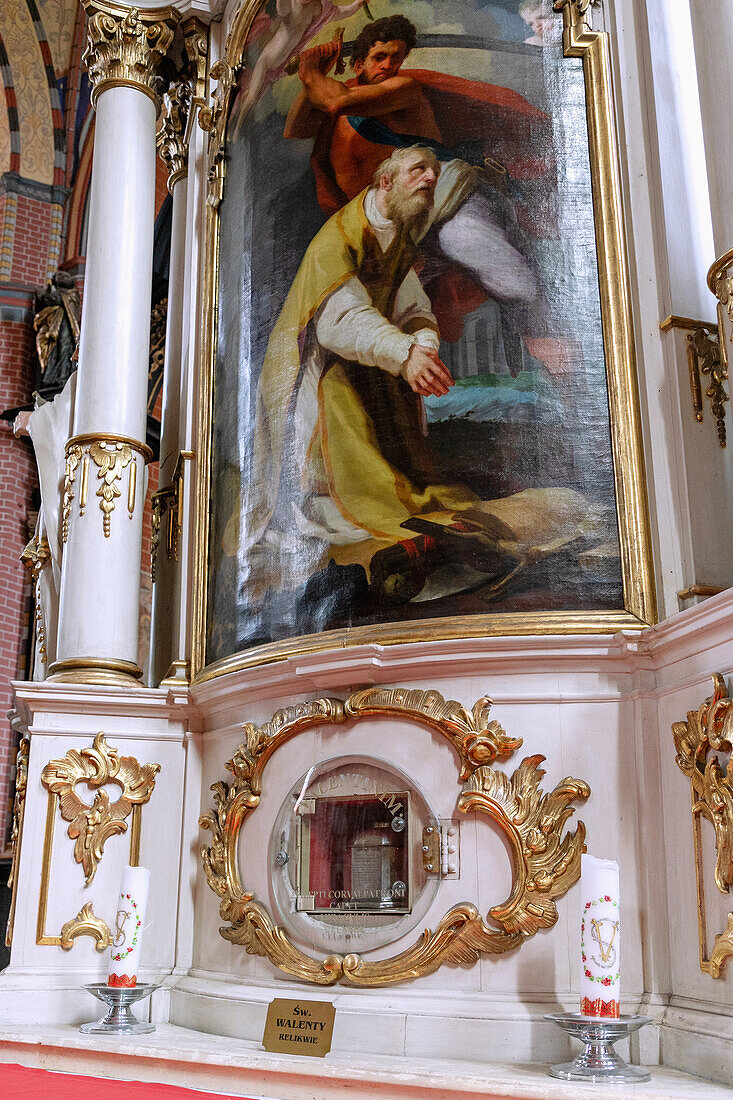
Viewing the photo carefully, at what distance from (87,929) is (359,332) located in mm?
2705

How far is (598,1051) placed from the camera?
3.34m

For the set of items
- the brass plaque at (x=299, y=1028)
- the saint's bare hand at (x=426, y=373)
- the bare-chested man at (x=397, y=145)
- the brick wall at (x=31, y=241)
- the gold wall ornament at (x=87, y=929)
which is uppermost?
the brick wall at (x=31, y=241)

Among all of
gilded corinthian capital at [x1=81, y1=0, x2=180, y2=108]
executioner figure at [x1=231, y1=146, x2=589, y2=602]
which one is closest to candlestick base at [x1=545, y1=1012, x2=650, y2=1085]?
executioner figure at [x1=231, y1=146, x2=589, y2=602]

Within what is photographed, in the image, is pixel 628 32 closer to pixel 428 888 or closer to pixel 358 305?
pixel 358 305

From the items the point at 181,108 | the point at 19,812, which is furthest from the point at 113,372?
the point at 19,812

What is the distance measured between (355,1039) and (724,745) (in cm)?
163

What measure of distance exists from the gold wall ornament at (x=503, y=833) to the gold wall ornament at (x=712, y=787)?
41cm

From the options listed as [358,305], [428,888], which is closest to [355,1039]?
[428,888]

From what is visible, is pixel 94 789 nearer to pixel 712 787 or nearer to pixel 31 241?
pixel 712 787

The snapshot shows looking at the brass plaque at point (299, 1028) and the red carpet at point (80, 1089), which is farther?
the brass plaque at point (299, 1028)

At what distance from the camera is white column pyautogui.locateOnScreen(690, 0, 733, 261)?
12.8ft

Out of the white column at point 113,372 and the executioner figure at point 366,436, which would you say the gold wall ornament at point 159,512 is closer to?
the white column at point 113,372

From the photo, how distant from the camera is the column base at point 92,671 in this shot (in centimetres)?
523

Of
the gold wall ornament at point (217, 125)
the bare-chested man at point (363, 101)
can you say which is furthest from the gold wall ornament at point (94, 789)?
the gold wall ornament at point (217, 125)
